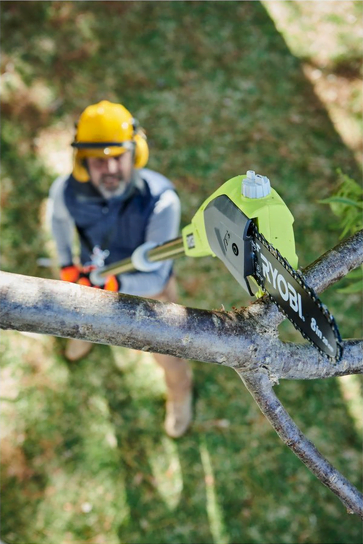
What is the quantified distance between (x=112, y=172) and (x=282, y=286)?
1.94 m

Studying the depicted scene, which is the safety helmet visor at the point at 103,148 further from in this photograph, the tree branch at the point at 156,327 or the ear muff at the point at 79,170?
the tree branch at the point at 156,327

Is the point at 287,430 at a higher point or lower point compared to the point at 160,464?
higher

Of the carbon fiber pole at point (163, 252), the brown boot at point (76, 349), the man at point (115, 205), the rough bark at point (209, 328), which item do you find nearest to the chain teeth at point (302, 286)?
the rough bark at point (209, 328)

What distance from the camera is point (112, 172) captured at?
2.94 metres

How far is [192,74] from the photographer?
18.5 ft

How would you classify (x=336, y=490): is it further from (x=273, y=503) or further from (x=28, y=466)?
(x=28, y=466)

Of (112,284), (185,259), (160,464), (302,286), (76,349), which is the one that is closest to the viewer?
(302,286)

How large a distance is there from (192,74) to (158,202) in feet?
10.3

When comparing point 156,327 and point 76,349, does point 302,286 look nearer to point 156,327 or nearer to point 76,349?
point 156,327

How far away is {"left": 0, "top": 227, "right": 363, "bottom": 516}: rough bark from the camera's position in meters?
1.21

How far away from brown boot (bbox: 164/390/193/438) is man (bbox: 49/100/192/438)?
0.21 m

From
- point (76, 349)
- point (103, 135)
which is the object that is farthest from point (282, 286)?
point (76, 349)

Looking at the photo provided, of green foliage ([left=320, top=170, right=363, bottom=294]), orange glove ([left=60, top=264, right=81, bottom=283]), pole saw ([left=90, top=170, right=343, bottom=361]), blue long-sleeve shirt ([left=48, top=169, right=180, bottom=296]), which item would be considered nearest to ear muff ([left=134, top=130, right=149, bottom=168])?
blue long-sleeve shirt ([left=48, top=169, right=180, bottom=296])

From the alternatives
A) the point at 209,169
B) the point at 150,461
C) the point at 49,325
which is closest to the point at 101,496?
the point at 150,461
